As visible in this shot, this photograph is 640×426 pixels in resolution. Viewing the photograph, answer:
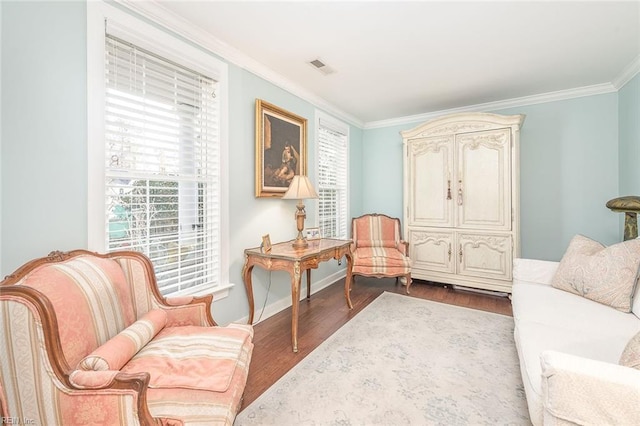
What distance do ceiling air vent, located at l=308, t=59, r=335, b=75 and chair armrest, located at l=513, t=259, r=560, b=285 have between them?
2583mm

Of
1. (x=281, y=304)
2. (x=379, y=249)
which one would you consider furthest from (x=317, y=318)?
(x=379, y=249)

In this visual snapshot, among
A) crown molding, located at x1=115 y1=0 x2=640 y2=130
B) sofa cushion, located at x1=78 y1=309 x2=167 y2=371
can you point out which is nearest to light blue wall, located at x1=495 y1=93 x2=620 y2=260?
crown molding, located at x1=115 y1=0 x2=640 y2=130

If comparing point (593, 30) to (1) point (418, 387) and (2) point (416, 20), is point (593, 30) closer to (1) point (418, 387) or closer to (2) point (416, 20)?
(2) point (416, 20)

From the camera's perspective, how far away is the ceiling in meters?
1.97

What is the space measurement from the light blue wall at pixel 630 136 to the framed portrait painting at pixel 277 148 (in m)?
3.31

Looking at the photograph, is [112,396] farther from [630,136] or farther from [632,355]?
[630,136]

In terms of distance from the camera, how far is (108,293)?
4.57 ft

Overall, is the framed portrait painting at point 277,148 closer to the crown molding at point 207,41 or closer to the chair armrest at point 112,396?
the crown molding at point 207,41

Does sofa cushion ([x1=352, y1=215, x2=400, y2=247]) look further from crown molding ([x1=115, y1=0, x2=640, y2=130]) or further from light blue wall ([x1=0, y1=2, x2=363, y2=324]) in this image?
light blue wall ([x1=0, y1=2, x2=363, y2=324])

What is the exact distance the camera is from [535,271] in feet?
8.34

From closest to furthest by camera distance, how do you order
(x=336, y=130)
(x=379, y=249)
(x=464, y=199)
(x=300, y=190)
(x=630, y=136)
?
(x=300, y=190), (x=630, y=136), (x=464, y=199), (x=379, y=249), (x=336, y=130)

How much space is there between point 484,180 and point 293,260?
2.65m

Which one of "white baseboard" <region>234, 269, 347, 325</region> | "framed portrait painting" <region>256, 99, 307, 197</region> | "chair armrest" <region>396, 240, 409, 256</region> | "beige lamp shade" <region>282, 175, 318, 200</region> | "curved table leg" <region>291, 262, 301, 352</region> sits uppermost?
"framed portrait painting" <region>256, 99, 307, 197</region>

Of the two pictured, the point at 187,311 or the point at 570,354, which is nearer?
the point at 570,354
